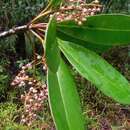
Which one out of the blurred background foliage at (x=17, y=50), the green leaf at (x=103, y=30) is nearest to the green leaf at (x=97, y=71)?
the green leaf at (x=103, y=30)

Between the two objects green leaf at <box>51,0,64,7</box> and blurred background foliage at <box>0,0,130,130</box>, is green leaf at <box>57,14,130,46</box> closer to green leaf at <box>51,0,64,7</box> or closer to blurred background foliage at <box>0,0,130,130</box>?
green leaf at <box>51,0,64,7</box>

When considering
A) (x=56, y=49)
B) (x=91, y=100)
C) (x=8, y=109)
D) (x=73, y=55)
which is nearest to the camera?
(x=56, y=49)

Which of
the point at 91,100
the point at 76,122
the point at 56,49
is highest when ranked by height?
the point at 56,49

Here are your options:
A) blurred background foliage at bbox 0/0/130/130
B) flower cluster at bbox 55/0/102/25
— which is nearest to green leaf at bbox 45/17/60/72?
flower cluster at bbox 55/0/102/25

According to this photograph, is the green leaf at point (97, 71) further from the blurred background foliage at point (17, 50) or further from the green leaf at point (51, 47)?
the blurred background foliage at point (17, 50)

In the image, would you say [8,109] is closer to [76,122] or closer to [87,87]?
[87,87]

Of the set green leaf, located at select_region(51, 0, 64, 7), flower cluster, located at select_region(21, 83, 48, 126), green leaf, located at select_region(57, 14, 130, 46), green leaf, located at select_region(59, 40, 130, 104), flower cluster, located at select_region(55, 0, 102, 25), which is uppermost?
green leaf, located at select_region(51, 0, 64, 7)

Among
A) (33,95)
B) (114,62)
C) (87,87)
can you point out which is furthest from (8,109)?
(33,95)
